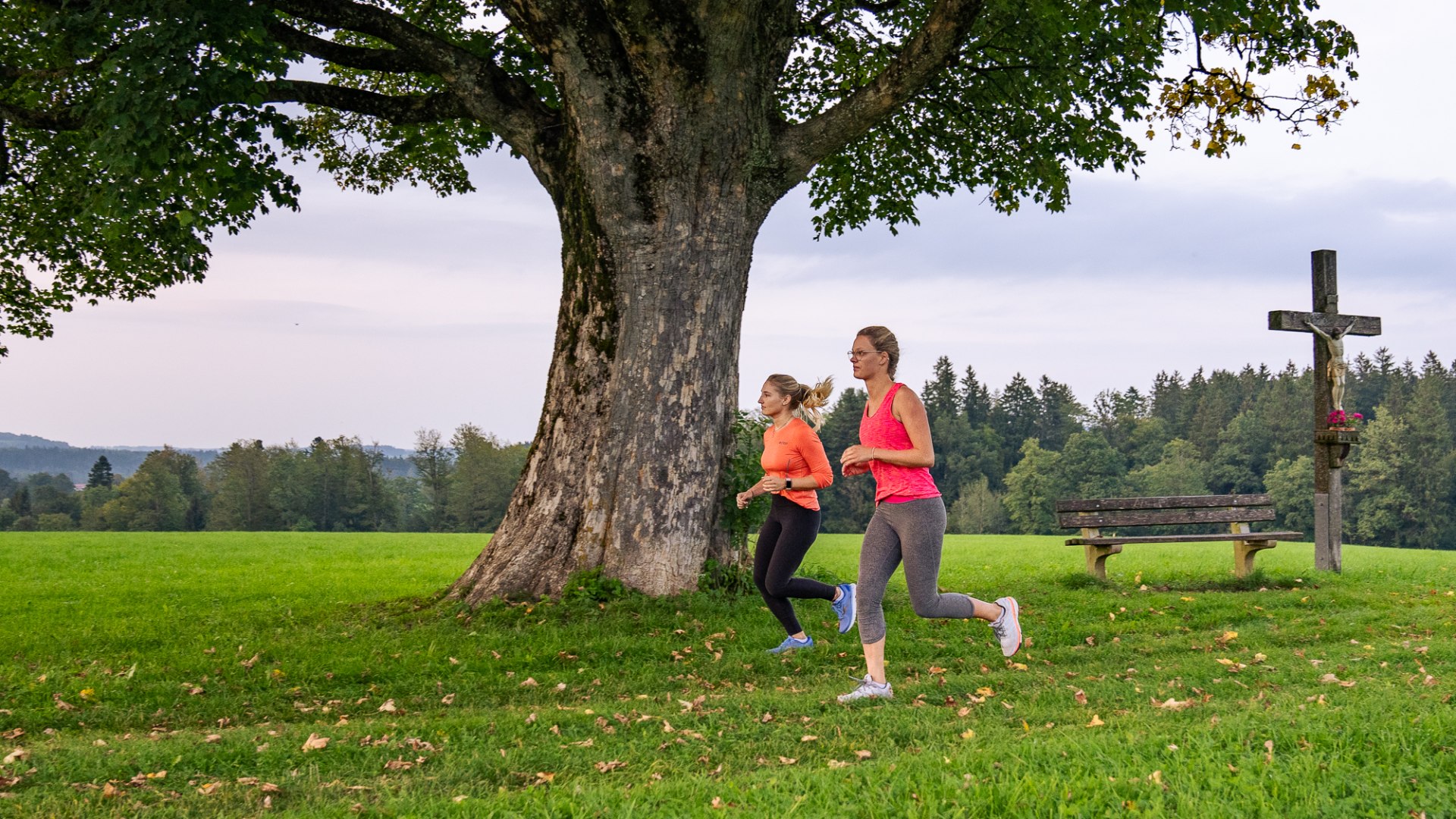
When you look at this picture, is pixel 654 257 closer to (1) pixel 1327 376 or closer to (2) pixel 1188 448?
(1) pixel 1327 376

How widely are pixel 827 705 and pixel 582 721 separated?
4.96 ft

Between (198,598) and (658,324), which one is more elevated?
(658,324)

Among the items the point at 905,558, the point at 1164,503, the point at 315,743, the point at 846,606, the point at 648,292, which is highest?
the point at 648,292

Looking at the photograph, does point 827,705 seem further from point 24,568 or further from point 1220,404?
point 1220,404

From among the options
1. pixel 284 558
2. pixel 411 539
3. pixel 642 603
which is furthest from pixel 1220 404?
pixel 642 603

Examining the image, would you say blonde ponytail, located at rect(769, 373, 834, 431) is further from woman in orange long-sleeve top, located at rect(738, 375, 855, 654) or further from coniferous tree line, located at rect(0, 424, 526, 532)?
coniferous tree line, located at rect(0, 424, 526, 532)

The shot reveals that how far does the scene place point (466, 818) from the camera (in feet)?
14.9

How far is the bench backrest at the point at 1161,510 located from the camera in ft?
45.8

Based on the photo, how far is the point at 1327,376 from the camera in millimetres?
15172

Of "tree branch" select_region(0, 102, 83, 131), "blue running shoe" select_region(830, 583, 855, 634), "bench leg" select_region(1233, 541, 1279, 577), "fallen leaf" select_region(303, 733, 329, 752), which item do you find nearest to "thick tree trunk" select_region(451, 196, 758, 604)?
"blue running shoe" select_region(830, 583, 855, 634)

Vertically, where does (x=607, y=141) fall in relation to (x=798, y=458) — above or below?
above

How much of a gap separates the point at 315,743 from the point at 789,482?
367 cm

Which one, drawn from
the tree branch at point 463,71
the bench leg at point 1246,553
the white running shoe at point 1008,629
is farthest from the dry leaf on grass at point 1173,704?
the bench leg at point 1246,553

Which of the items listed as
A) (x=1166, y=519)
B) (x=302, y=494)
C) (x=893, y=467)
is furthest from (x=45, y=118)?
(x=302, y=494)
